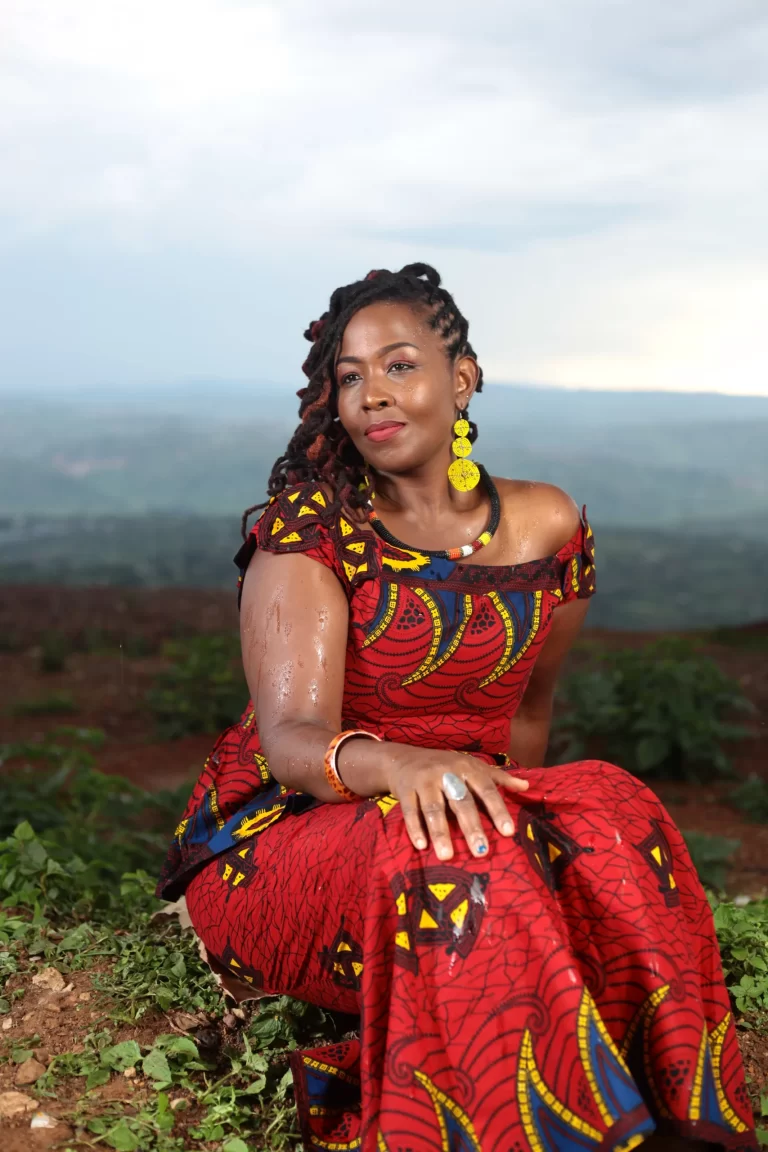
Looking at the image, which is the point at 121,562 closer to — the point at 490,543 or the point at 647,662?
the point at 647,662

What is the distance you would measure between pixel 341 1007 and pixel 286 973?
12 centimetres

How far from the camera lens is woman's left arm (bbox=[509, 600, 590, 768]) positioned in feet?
9.39

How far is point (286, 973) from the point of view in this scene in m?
2.16

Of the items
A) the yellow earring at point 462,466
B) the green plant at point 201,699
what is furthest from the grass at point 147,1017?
the green plant at point 201,699

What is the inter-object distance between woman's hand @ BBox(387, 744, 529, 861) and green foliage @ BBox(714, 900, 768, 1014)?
125 cm

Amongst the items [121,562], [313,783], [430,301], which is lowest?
[121,562]

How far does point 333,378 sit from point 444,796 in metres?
1.14

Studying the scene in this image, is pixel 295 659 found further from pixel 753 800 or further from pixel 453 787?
pixel 753 800

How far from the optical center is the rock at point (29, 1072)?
7.45 feet

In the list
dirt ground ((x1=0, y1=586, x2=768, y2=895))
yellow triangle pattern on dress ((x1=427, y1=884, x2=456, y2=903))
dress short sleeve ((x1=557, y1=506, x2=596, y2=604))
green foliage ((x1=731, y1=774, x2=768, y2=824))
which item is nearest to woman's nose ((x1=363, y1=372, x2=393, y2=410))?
dress short sleeve ((x1=557, y1=506, x2=596, y2=604))

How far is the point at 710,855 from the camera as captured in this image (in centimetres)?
416

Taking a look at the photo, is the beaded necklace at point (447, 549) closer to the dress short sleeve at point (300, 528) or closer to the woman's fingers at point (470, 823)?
the dress short sleeve at point (300, 528)

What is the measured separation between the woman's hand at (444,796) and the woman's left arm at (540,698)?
1021 millimetres

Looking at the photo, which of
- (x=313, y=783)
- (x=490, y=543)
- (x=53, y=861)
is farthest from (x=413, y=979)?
(x=53, y=861)
